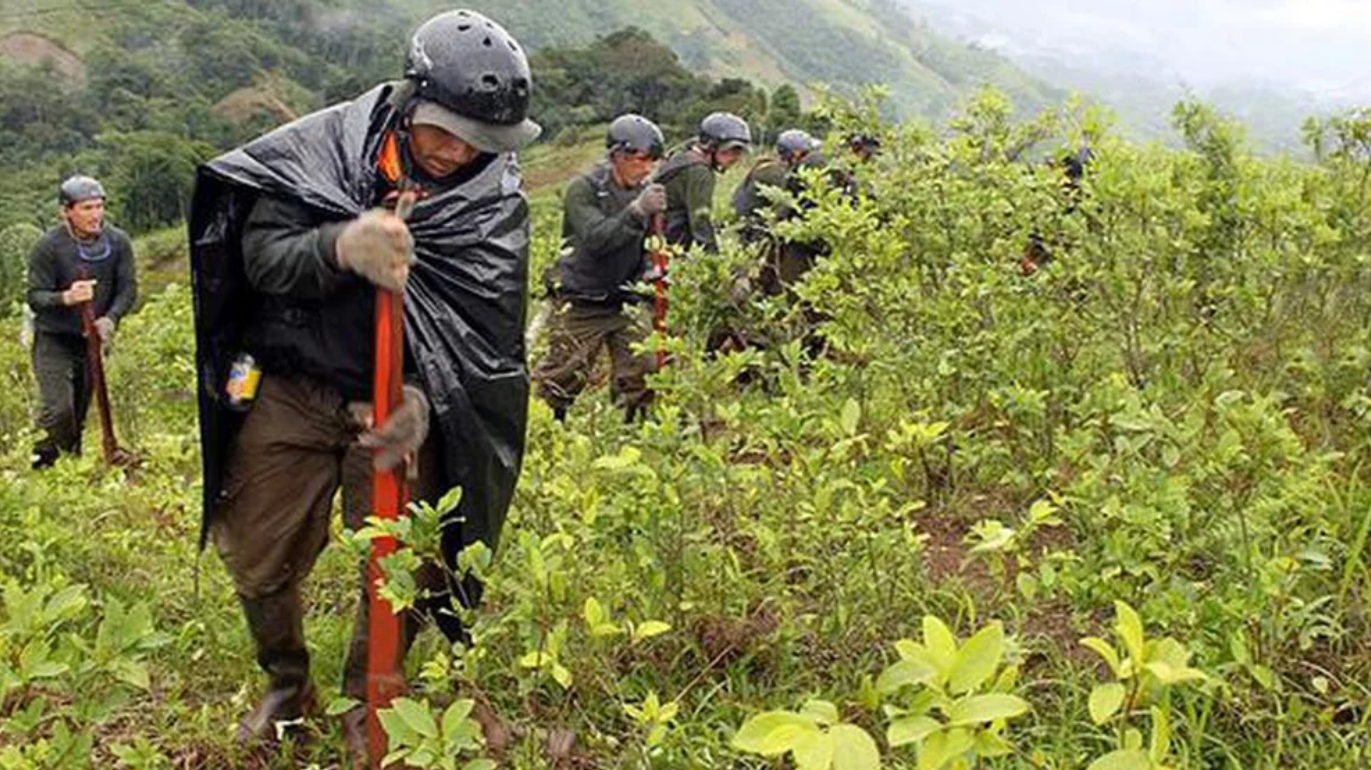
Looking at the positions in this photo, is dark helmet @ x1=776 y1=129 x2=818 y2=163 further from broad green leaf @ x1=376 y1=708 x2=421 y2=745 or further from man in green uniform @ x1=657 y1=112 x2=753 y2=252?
broad green leaf @ x1=376 y1=708 x2=421 y2=745

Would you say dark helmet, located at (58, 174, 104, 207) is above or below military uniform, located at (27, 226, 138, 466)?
above

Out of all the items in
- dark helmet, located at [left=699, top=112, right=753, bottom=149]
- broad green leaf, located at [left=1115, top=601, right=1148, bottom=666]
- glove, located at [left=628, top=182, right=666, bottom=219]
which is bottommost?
glove, located at [left=628, top=182, right=666, bottom=219]

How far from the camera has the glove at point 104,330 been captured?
818 centimetres

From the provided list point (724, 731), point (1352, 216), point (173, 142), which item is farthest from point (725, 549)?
point (173, 142)

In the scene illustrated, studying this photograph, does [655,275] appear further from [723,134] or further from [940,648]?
[940,648]

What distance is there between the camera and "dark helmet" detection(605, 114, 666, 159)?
23.7 feet

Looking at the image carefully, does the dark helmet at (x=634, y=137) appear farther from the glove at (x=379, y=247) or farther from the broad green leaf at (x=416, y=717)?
the broad green leaf at (x=416, y=717)

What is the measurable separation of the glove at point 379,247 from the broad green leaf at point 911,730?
5.61 feet

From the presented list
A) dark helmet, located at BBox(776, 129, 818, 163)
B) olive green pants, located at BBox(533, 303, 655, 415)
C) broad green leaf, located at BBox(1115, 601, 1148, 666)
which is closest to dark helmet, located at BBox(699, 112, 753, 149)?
dark helmet, located at BBox(776, 129, 818, 163)

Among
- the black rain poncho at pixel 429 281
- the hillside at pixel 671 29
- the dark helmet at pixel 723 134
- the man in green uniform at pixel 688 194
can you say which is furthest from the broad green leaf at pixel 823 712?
the hillside at pixel 671 29

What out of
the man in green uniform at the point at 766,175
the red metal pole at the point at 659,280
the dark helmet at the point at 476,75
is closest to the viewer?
the dark helmet at the point at 476,75

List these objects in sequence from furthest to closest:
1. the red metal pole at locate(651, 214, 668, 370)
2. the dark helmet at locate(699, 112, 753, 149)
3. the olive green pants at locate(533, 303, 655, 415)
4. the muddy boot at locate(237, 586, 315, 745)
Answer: the dark helmet at locate(699, 112, 753, 149) → the olive green pants at locate(533, 303, 655, 415) → the red metal pole at locate(651, 214, 668, 370) → the muddy boot at locate(237, 586, 315, 745)

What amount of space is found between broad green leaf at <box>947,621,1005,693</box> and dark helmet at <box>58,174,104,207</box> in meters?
8.03

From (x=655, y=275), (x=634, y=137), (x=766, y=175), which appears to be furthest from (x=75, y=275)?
(x=766, y=175)
